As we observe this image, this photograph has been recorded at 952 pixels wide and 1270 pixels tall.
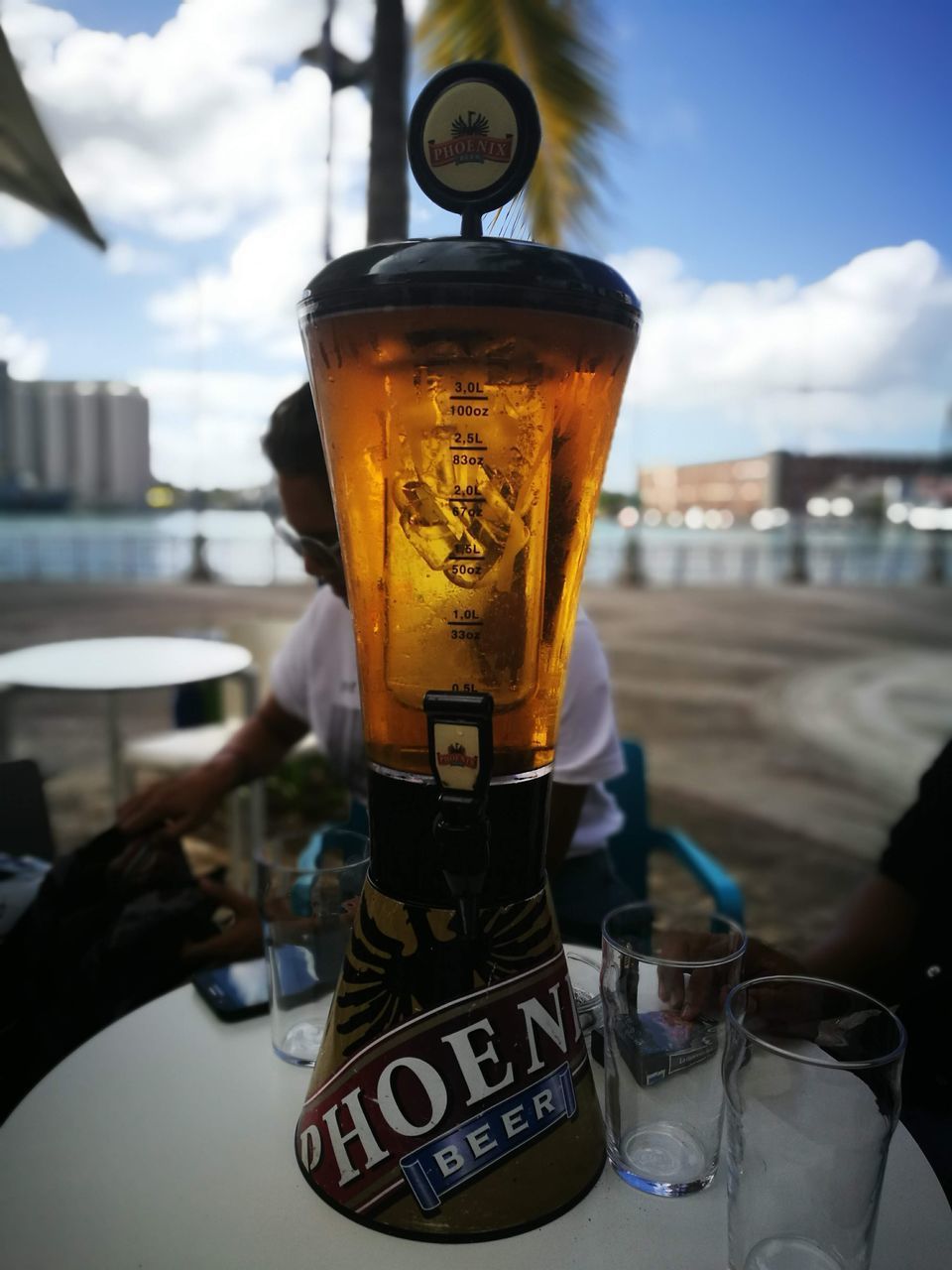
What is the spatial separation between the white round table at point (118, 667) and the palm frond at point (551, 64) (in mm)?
2222

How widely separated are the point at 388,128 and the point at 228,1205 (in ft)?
12.2

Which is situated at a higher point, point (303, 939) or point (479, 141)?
point (479, 141)

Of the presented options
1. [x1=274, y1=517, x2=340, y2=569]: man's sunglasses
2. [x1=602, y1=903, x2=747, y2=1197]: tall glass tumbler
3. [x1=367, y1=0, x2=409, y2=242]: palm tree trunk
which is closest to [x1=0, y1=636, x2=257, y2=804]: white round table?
[x1=274, y1=517, x2=340, y2=569]: man's sunglasses

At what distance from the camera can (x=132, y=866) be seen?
1.51 meters

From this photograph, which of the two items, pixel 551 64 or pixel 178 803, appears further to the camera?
pixel 551 64

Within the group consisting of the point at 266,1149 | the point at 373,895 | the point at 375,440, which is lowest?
the point at 266,1149

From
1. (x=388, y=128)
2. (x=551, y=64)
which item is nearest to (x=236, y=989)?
(x=388, y=128)

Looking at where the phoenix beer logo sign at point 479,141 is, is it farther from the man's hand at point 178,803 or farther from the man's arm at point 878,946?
the man's arm at point 878,946

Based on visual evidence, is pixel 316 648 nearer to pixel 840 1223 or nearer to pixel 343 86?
pixel 840 1223

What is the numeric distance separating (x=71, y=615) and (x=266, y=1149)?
11208 mm

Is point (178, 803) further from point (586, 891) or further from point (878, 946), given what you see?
point (878, 946)

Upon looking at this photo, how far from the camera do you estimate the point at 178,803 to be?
1813mm

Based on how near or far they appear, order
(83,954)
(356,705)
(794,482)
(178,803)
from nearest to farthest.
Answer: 1. (83,954)
2. (178,803)
3. (356,705)
4. (794,482)

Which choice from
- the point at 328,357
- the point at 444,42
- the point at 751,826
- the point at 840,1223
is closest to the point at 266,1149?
the point at 840,1223
